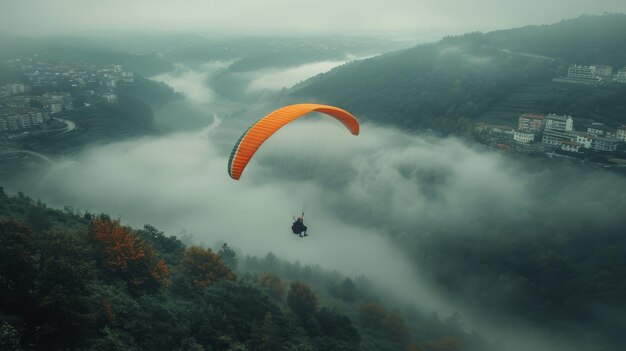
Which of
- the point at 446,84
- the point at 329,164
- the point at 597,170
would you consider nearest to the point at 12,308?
the point at 597,170

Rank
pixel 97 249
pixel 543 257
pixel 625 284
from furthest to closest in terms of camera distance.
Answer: pixel 543 257
pixel 625 284
pixel 97 249

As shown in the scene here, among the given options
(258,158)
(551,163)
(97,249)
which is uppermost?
(97,249)

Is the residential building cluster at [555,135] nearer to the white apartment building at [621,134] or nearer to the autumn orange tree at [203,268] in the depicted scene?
the white apartment building at [621,134]

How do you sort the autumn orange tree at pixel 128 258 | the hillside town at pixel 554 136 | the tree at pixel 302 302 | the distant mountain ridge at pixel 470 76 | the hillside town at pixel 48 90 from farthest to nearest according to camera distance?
the distant mountain ridge at pixel 470 76, the hillside town at pixel 48 90, the hillside town at pixel 554 136, the tree at pixel 302 302, the autumn orange tree at pixel 128 258

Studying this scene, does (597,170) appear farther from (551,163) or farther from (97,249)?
(97,249)

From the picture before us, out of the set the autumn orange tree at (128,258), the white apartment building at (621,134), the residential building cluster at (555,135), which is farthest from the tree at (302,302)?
the white apartment building at (621,134)

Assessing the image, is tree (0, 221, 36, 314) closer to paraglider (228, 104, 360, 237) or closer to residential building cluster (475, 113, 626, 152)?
paraglider (228, 104, 360, 237)

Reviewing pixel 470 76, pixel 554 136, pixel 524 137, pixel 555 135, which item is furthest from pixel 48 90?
pixel 555 135
